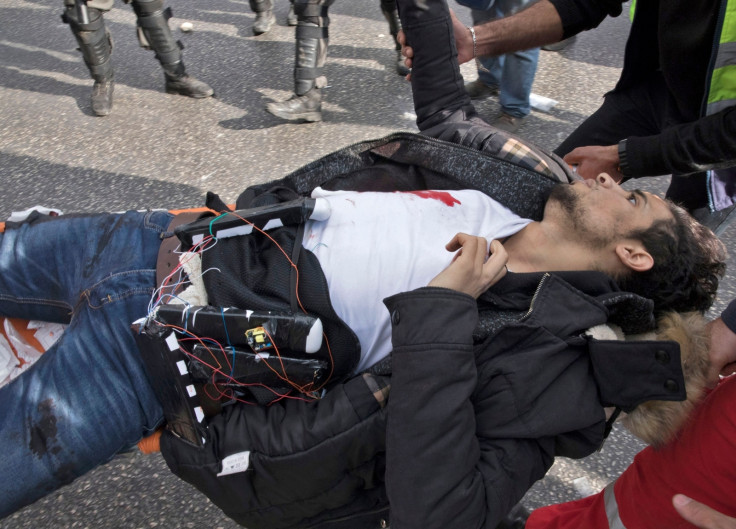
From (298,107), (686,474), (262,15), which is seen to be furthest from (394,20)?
(686,474)

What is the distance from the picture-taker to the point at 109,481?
1840mm

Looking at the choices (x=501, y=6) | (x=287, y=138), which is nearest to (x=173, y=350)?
(x=287, y=138)

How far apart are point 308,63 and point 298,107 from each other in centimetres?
25

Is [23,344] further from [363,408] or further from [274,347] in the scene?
[363,408]

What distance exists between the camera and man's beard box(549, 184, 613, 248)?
1.71 metres

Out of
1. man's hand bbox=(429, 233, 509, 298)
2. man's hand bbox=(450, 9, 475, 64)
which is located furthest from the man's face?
man's hand bbox=(450, 9, 475, 64)

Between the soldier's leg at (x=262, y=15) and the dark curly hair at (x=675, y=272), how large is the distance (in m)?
3.41

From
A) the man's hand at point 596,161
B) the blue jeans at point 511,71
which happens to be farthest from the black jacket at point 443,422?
the blue jeans at point 511,71

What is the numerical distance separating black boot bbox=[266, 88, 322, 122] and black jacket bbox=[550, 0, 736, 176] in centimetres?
184

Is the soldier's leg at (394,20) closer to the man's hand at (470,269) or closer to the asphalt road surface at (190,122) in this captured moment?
the asphalt road surface at (190,122)

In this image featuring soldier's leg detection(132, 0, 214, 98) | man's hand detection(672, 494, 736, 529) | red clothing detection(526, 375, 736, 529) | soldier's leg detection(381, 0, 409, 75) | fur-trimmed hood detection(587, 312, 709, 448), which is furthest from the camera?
soldier's leg detection(381, 0, 409, 75)

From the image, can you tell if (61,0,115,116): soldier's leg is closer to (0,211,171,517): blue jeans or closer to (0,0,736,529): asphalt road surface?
(0,0,736,529): asphalt road surface

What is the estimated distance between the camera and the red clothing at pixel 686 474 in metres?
1.16

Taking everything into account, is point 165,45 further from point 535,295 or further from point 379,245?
point 535,295
